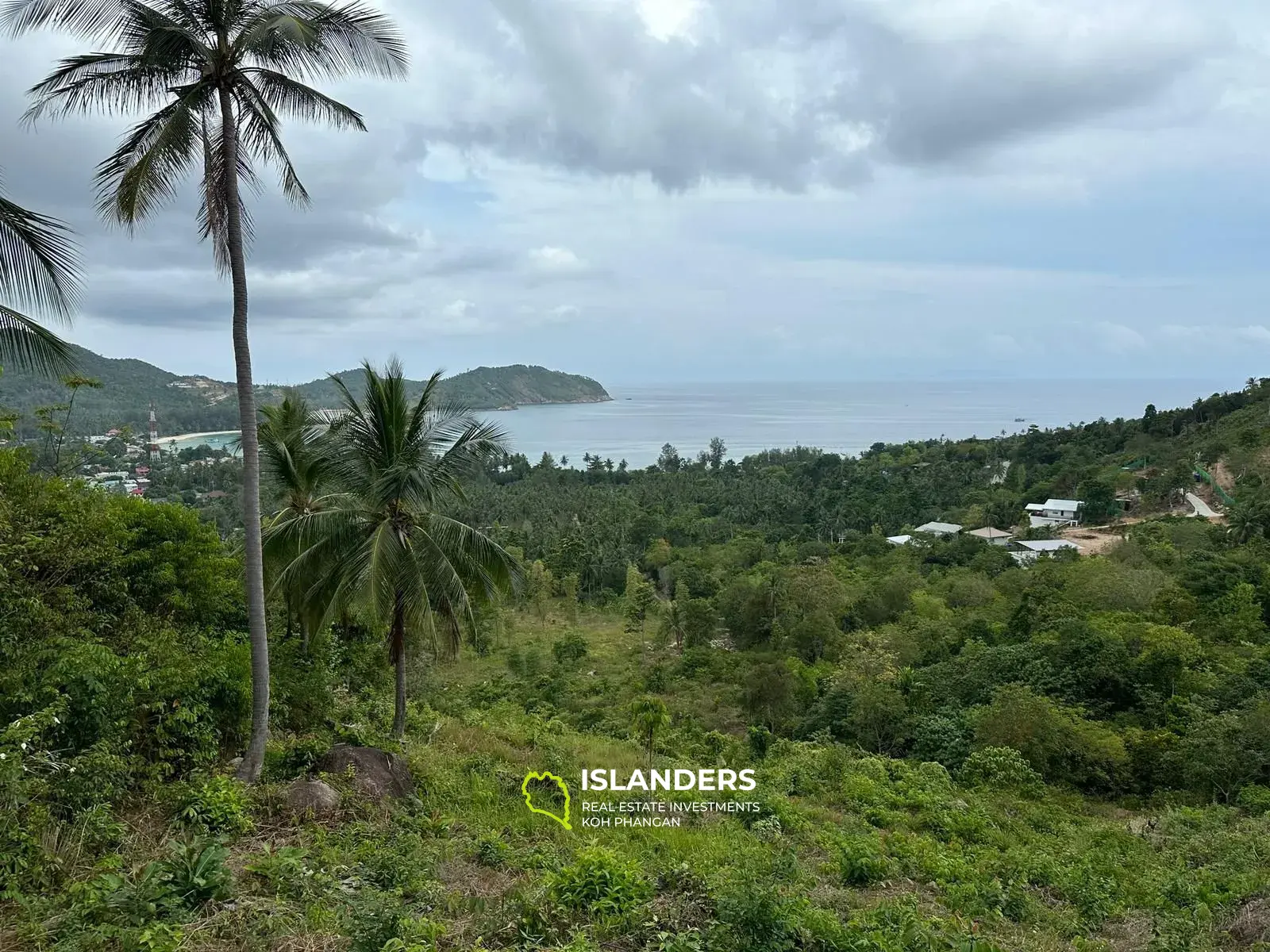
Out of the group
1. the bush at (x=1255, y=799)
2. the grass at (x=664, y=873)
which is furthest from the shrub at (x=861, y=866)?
the bush at (x=1255, y=799)

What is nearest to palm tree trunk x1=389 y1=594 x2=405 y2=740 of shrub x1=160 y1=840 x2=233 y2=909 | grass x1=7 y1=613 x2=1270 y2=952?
grass x1=7 y1=613 x2=1270 y2=952

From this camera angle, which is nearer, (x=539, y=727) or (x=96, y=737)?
(x=96, y=737)

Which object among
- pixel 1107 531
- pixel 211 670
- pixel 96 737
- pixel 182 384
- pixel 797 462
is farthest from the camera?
pixel 182 384

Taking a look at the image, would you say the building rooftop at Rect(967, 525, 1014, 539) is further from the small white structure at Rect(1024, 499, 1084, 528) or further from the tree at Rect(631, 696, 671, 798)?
the tree at Rect(631, 696, 671, 798)

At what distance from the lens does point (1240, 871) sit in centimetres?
647

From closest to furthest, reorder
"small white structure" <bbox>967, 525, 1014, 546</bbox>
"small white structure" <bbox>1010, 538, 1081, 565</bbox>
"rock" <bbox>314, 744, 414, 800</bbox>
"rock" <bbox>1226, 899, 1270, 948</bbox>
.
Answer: "rock" <bbox>1226, 899, 1270, 948</bbox> < "rock" <bbox>314, 744, 414, 800</bbox> < "small white structure" <bbox>1010, 538, 1081, 565</bbox> < "small white structure" <bbox>967, 525, 1014, 546</bbox>

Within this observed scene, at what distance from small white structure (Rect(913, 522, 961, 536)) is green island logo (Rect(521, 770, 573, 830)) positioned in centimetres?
3690

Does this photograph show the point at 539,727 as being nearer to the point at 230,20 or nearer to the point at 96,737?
the point at 96,737

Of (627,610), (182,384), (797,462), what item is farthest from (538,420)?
(627,610)

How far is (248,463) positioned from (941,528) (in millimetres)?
44243

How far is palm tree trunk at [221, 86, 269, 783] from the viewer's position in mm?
5512

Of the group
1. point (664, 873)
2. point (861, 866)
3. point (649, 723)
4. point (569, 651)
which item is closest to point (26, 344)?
point (664, 873)

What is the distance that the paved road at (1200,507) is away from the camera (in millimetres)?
35353

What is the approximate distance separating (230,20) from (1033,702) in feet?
46.6
